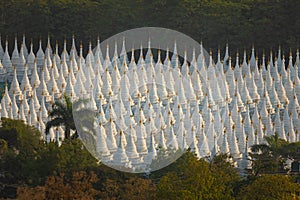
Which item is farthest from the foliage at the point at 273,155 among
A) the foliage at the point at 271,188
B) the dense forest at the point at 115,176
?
the foliage at the point at 271,188

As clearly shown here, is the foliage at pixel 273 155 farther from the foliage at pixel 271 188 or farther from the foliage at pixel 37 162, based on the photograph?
the foliage at pixel 37 162

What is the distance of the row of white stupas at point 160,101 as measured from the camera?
3934cm

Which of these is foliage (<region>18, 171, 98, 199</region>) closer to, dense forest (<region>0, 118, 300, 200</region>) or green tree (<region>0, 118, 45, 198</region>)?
dense forest (<region>0, 118, 300, 200</region>)

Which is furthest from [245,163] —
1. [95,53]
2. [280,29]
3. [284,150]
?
[280,29]

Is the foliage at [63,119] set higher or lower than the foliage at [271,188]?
higher

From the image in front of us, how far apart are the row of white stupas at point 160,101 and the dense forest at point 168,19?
17.9 feet

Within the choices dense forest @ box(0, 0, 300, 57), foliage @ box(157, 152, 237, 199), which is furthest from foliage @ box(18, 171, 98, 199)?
dense forest @ box(0, 0, 300, 57)

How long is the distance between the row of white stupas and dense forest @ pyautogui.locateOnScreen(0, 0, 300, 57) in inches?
214

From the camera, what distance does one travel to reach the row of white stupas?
129ft

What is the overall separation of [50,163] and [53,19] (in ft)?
96.8

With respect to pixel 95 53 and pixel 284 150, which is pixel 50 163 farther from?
pixel 95 53

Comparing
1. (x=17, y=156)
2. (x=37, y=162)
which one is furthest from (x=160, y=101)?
(x=37, y=162)

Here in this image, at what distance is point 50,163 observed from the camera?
3441 cm

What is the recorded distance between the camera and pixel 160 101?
45125 millimetres
